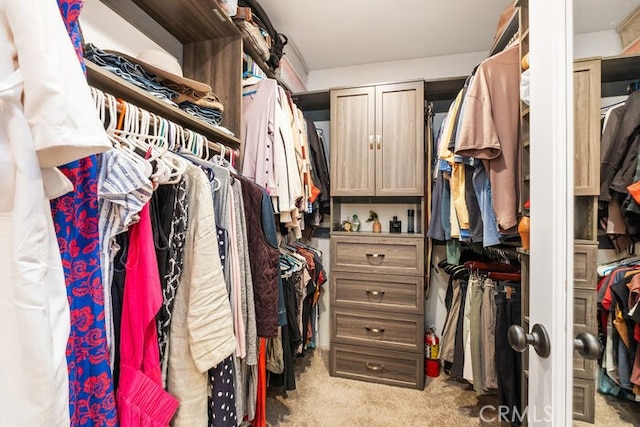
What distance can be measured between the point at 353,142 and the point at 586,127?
1682 mm

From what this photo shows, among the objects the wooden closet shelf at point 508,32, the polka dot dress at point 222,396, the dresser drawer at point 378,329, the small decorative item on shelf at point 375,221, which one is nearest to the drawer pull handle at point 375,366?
the dresser drawer at point 378,329

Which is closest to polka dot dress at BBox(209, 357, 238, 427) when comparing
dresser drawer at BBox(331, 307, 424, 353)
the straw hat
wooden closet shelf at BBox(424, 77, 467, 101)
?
the straw hat

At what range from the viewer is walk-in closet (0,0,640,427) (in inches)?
19.2

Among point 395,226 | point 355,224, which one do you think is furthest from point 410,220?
point 355,224

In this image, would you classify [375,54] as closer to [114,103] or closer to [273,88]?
[273,88]

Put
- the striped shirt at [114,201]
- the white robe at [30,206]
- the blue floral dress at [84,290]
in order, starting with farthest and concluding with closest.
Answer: the striped shirt at [114,201] → the blue floral dress at [84,290] → the white robe at [30,206]

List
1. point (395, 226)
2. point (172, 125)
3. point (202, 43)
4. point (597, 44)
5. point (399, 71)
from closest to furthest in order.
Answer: point (597, 44) → point (172, 125) → point (202, 43) → point (395, 226) → point (399, 71)

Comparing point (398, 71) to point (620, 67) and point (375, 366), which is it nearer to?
point (620, 67)

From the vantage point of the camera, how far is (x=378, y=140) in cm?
217

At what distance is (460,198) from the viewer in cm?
167

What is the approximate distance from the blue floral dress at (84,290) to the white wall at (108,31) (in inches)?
26.9

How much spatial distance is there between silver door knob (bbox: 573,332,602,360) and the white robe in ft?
3.17

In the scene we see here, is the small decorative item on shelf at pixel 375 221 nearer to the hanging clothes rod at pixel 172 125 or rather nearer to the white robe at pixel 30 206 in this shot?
the hanging clothes rod at pixel 172 125

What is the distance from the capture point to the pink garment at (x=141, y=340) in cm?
72
